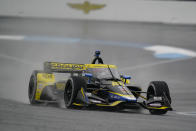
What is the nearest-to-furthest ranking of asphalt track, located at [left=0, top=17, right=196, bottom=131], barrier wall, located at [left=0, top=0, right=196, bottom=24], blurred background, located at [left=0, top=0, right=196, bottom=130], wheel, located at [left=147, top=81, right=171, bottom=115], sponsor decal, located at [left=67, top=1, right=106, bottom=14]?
wheel, located at [left=147, top=81, right=171, bottom=115] < asphalt track, located at [left=0, top=17, right=196, bottom=131] < blurred background, located at [left=0, top=0, right=196, bottom=130] < barrier wall, located at [left=0, top=0, right=196, bottom=24] < sponsor decal, located at [left=67, top=1, right=106, bottom=14]

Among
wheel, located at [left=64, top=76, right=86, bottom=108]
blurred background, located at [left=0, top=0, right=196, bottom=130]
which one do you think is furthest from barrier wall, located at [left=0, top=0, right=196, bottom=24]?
wheel, located at [left=64, top=76, right=86, bottom=108]

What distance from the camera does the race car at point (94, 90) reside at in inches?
352

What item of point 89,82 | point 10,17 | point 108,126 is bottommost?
point 108,126

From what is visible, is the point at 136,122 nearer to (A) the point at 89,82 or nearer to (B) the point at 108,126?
(B) the point at 108,126

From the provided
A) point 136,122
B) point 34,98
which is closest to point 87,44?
point 34,98

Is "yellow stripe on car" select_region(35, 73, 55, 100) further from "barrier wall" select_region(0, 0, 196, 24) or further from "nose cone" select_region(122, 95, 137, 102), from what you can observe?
"barrier wall" select_region(0, 0, 196, 24)

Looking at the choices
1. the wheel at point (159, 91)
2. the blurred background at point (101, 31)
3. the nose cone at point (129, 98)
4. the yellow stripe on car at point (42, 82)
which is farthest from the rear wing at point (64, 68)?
the blurred background at point (101, 31)

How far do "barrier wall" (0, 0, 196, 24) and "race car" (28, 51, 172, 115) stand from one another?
33.0ft

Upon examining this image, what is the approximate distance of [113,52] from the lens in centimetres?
1927

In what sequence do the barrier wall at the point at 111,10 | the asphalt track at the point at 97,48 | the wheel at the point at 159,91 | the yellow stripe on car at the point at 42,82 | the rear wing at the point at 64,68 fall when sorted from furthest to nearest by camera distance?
the barrier wall at the point at 111,10, the asphalt track at the point at 97,48, the yellow stripe on car at the point at 42,82, the rear wing at the point at 64,68, the wheel at the point at 159,91

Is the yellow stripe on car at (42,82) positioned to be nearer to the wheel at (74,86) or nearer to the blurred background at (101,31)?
the wheel at (74,86)

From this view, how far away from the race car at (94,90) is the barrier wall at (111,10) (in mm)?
10048

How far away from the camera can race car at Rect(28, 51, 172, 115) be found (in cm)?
895

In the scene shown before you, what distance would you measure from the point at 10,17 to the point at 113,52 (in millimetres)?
5737
